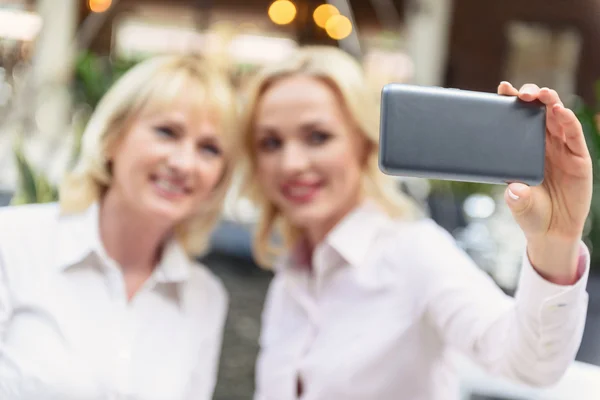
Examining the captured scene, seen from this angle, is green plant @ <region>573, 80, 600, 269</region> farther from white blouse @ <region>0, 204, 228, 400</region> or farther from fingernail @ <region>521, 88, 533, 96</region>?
white blouse @ <region>0, 204, 228, 400</region>

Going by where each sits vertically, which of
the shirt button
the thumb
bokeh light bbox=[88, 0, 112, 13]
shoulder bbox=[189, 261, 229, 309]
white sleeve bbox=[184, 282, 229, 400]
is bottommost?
white sleeve bbox=[184, 282, 229, 400]

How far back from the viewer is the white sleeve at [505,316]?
0.43 meters

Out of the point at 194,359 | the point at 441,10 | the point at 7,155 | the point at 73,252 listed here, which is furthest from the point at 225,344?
the point at 441,10

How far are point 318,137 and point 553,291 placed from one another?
243mm

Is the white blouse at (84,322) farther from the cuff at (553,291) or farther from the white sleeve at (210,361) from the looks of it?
the cuff at (553,291)

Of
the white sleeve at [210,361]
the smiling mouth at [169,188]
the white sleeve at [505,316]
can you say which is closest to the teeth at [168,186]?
the smiling mouth at [169,188]

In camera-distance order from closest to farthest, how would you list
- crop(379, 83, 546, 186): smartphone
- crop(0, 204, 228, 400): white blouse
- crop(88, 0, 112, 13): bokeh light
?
crop(379, 83, 546, 186): smartphone
crop(0, 204, 228, 400): white blouse
crop(88, 0, 112, 13): bokeh light

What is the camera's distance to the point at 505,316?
1.56ft

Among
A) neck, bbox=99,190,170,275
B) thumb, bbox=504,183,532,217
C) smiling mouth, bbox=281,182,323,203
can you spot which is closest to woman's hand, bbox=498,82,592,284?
thumb, bbox=504,183,532,217

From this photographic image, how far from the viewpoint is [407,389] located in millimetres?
572

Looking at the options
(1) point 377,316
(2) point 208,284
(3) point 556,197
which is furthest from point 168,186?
(3) point 556,197

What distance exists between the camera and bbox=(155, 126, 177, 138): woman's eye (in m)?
0.56

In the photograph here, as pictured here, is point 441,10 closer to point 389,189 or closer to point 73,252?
point 389,189

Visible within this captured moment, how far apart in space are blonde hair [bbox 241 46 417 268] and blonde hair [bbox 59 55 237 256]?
2 centimetres
